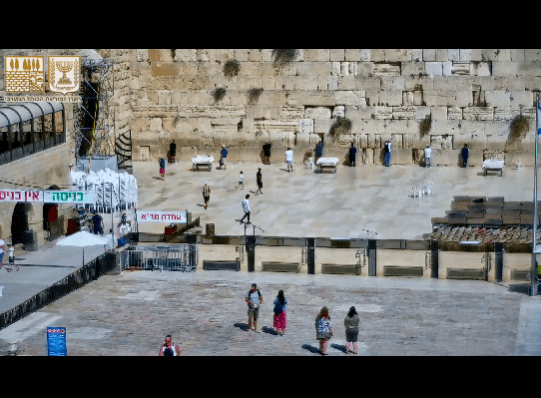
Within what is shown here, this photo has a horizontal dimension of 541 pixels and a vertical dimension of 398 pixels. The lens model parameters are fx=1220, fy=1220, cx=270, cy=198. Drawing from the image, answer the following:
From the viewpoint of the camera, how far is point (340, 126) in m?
44.2

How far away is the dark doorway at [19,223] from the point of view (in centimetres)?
3192

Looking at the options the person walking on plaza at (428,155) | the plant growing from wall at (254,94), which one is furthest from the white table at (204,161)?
the person walking on plaza at (428,155)

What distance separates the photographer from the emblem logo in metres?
36.4

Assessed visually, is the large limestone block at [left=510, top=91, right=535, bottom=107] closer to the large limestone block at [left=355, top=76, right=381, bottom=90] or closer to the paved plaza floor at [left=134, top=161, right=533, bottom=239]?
the paved plaza floor at [left=134, top=161, right=533, bottom=239]

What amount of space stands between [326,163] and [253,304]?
1792 cm

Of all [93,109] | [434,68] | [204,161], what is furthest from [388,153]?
[93,109]

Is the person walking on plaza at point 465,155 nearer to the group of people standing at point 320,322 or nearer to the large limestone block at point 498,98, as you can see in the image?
the large limestone block at point 498,98

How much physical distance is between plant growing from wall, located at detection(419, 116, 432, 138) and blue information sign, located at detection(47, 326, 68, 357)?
77.8 feet

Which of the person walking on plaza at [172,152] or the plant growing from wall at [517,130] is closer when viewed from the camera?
the plant growing from wall at [517,130]

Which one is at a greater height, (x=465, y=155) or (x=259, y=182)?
(x=465, y=155)

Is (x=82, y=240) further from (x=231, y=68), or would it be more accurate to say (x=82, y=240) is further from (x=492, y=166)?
(x=492, y=166)

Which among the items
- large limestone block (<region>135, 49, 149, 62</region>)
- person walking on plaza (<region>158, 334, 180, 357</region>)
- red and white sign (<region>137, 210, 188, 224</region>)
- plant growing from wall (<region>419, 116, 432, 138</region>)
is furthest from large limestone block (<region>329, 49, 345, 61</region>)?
person walking on plaza (<region>158, 334, 180, 357</region>)

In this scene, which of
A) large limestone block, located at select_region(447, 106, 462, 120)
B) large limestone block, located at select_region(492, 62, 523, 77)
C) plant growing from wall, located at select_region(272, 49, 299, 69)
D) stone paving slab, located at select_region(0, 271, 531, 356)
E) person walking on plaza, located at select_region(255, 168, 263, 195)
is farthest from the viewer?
plant growing from wall, located at select_region(272, 49, 299, 69)

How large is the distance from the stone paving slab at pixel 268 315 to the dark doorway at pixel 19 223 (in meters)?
3.93
